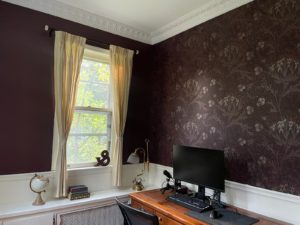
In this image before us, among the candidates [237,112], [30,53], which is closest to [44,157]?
[30,53]

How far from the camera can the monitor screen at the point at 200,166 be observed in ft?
6.95

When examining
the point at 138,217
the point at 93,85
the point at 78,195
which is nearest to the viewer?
the point at 138,217

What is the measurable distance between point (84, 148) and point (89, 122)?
33 cm

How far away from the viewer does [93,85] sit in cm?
301

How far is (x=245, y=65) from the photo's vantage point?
226 cm

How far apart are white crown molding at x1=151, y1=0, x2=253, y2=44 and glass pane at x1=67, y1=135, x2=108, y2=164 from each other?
1.68m

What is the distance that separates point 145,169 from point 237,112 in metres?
1.65

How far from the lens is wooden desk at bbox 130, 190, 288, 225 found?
1.88 meters

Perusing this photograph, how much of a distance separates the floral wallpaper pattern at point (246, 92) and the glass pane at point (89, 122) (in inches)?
35.5

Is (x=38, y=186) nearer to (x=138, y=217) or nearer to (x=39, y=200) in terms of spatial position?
(x=39, y=200)

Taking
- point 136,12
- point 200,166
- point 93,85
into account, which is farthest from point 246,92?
point 93,85

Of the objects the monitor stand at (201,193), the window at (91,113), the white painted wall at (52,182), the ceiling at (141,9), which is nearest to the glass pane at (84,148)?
the window at (91,113)

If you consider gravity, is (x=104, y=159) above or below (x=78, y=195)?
above

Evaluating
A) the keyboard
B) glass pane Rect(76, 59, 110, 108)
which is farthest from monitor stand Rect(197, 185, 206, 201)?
glass pane Rect(76, 59, 110, 108)
